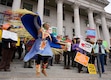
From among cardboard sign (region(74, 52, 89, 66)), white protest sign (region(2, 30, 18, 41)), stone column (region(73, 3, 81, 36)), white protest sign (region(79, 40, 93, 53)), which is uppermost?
stone column (region(73, 3, 81, 36))

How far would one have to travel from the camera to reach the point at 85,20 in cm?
2703

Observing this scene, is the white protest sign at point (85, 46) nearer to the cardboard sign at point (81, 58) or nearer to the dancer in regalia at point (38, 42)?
the cardboard sign at point (81, 58)

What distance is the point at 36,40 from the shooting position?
4484 mm

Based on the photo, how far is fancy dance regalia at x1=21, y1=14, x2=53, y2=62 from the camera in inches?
165

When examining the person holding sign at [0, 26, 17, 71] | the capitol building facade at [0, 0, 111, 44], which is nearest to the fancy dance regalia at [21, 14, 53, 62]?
the person holding sign at [0, 26, 17, 71]

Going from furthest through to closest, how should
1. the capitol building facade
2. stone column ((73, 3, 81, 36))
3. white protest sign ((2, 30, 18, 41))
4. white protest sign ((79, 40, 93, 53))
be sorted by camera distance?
the capitol building facade
stone column ((73, 3, 81, 36))
white protest sign ((79, 40, 93, 53))
white protest sign ((2, 30, 18, 41))

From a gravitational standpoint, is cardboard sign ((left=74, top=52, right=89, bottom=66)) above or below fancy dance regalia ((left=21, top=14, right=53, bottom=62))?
below

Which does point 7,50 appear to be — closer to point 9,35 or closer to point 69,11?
point 9,35

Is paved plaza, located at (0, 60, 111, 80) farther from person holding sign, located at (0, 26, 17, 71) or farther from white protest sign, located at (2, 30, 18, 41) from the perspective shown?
white protest sign, located at (2, 30, 18, 41)

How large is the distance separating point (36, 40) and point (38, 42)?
0.51 feet

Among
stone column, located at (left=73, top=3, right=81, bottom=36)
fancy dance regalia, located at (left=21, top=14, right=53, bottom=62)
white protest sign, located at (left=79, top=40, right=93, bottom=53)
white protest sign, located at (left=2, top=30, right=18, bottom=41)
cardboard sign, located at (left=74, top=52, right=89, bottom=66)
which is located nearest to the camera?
fancy dance regalia, located at (left=21, top=14, right=53, bottom=62)

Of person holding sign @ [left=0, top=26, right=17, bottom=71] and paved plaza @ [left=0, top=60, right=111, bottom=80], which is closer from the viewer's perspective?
paved plaza @ [left=0, top=60, right=111, bottom=80]

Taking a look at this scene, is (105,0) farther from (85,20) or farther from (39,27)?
(39,27)

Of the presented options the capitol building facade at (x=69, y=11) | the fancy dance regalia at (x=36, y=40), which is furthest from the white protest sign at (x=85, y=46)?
the capitol building facade at (x=69, y=11)
